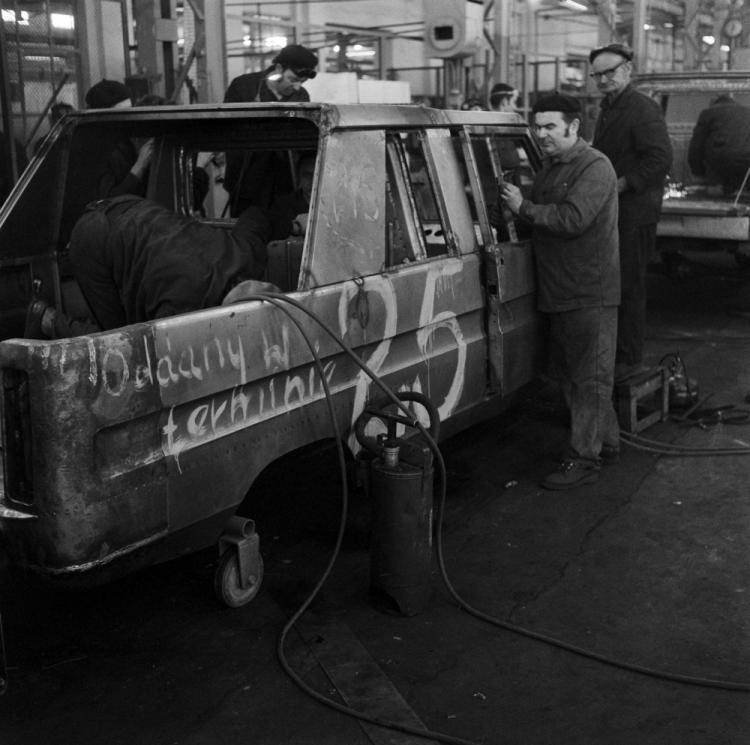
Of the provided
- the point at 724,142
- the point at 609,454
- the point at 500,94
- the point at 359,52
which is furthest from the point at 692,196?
the point at 359,52

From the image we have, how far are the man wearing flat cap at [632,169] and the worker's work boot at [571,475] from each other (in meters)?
1.25

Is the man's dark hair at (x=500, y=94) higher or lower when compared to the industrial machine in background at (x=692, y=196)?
higher

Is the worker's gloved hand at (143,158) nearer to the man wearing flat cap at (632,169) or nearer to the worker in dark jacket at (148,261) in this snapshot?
the worker in dark jacket at (148,261)

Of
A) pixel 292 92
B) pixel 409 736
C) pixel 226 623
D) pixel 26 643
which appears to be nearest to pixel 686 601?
pixel 409 736

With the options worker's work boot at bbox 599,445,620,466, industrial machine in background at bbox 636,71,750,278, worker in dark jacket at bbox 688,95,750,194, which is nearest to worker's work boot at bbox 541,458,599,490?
worker's work boot at bbox 599,445,620,466

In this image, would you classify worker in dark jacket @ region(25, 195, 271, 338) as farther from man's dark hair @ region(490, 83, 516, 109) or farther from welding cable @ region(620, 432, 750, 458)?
man's dark hair @ region(490, 83, 516, 109)

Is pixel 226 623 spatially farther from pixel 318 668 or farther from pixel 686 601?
pixel 686 601

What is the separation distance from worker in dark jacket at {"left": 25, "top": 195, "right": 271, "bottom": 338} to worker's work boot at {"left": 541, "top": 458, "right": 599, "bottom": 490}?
6.52ft

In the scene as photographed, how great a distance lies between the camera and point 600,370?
5148 millimetres

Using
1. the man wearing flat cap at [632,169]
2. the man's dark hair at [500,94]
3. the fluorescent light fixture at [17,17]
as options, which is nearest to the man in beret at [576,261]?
the man wearing flat cap at [632,169]

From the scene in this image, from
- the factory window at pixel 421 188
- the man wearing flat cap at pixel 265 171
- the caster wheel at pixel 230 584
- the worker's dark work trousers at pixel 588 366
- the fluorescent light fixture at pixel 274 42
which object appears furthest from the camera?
the fluorescent light fixture at pixel 274 42

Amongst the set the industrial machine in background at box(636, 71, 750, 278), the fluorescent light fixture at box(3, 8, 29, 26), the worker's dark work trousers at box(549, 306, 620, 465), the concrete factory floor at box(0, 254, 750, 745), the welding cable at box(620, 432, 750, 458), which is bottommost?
the concrete factory floor at box(0, 254, 750, 745)

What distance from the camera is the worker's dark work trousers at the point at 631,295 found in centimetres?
649

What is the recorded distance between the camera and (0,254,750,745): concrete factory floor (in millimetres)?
3127
